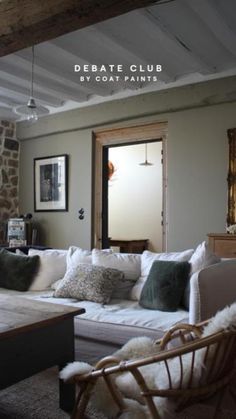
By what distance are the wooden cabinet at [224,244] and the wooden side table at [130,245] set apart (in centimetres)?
318

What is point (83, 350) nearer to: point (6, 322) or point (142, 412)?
point (6, 322)

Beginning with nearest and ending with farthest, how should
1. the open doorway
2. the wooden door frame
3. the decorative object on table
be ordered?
1. the decorative object on table
2. the wooden door frame
3. the open doorway

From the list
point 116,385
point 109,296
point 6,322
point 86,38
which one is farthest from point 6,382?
point 86,38

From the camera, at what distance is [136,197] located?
755cm

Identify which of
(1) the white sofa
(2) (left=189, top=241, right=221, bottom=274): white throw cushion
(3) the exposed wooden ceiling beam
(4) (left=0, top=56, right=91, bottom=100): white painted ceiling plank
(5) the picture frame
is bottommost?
(1) the white sofa

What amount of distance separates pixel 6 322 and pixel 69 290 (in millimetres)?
1265

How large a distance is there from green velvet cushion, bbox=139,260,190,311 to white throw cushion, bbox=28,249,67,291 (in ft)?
3.52

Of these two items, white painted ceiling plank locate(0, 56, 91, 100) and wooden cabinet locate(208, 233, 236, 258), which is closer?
wooden cabinet locate(208, 233, 236, 258)

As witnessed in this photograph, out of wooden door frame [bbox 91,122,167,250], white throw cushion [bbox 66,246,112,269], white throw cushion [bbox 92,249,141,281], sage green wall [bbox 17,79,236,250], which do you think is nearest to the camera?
white throw cushion [bbox 92,249,141,281]

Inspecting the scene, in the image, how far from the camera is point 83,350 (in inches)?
102

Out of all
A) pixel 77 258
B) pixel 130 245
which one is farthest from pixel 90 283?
pixel 130 245

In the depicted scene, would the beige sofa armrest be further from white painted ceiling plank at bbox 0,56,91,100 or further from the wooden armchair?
white painted ceiling plank at bbox 0,56,91,100

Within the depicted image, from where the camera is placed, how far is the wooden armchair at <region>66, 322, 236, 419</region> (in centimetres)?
138

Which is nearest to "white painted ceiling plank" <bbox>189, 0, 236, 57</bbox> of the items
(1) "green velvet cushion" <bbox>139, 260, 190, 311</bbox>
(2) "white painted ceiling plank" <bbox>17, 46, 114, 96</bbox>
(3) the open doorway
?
(2) "white painted ceiling plank" <bbox>17, 46, 114, 96</bbox>
